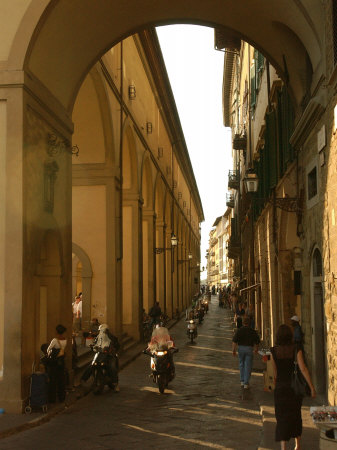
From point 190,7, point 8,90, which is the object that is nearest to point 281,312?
point 190,7

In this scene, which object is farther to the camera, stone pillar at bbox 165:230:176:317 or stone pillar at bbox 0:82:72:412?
stone pillar at bbox 165:230:176:317

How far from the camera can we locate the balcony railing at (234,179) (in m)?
41.1

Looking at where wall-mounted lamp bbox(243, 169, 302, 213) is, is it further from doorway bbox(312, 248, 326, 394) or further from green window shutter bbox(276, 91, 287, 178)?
doorway bbox(312, 248, 326, 394)

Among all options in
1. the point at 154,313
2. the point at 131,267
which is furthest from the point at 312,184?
the point at 154,313

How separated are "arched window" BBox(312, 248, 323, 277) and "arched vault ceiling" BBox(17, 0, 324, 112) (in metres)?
2.88

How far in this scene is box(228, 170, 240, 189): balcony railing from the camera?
135 feet

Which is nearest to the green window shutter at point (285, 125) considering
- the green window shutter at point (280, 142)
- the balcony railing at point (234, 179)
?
the green window shutter at point (280, 142)

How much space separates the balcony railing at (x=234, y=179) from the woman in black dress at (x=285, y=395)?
112ft

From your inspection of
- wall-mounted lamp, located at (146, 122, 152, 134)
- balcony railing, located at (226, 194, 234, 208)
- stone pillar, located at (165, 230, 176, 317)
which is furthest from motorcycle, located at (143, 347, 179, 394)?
balcony railing, located at (226, 194, 234, 208)

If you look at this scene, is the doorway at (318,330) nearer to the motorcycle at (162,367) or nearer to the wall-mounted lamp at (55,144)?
the motorcycle at (162,367)

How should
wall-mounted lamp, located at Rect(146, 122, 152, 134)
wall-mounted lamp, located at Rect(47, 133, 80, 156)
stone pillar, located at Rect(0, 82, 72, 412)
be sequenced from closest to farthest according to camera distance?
stone pillar, located at Rect(0, 82, 72, 412) → wall-mounted lamp, located at Rect(47, 133, 80, 156) → wall-mounted lamp, located at Rect(146, 122, 152, 134)

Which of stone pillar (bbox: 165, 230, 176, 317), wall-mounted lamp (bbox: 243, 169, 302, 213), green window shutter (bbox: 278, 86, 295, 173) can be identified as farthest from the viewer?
stone pillar (bbox: 165, 230, 176, 317)

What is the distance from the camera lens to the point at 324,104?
339 inches

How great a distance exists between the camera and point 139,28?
13719mm
